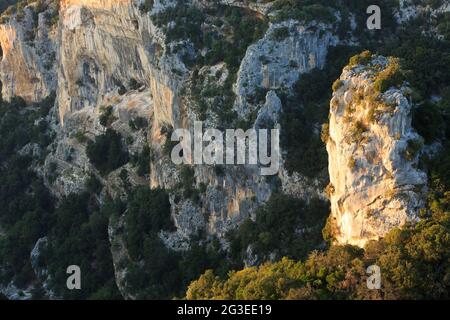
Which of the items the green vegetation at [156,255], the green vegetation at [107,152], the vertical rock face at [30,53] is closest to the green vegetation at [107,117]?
the green vegetation at [107,152]

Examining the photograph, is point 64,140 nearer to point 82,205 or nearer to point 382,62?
point 82,205

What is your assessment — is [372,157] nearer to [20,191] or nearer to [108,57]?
[108,57]

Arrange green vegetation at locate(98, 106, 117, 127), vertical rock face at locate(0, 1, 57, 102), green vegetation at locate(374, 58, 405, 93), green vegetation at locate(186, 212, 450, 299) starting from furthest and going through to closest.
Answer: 1. vertical rock face at locate(0, 1, 57, 102)
2. green vegetation at locate(98, 106, 117, 127)
3. green vegetation at locate(374, 58, 405, 93)
4. green vegetation at locate(186, 212, 450, 299)

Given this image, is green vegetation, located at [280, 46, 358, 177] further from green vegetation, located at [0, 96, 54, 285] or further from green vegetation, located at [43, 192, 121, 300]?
green vegetation, located at [0, 96, 54, 285]

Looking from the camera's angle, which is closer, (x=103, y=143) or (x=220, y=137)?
(x=220, y=137)

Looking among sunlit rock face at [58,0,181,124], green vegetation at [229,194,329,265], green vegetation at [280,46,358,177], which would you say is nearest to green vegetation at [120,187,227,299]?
green vegetation at [229,194,329,265]
